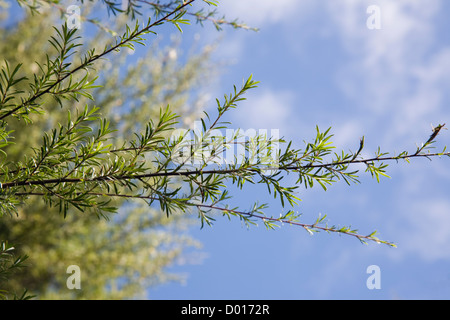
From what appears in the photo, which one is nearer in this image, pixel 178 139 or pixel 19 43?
pixel 178 139

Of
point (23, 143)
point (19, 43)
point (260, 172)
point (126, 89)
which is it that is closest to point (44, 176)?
point (260, 172)

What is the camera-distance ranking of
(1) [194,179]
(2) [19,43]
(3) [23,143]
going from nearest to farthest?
(1) [194,179] < (3) [23,143] < (2) [19,43]

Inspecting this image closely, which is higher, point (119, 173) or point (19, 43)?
point (19, 43)

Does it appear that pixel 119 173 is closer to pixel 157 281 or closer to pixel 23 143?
pixel 23 143

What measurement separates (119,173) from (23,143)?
3007mm

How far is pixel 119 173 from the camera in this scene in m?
0.83

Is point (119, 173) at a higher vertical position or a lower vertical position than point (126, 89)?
lower

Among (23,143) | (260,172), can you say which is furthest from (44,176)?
(23,143)

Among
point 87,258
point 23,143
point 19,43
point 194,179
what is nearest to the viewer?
point 194,179

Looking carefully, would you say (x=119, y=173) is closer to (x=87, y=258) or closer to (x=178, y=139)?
(x=178, y=139)

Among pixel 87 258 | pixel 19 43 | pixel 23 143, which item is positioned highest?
pixel 19 43
